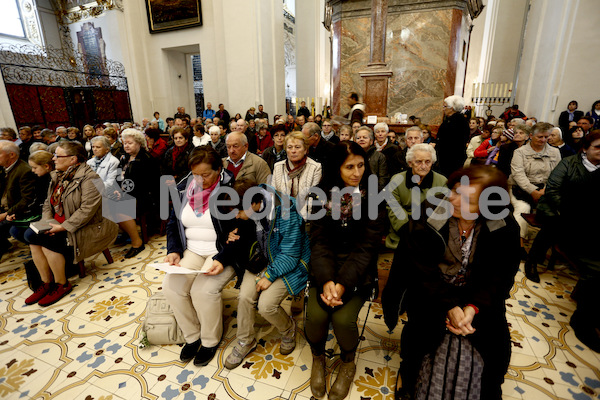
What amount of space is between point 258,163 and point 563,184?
10.7 feet

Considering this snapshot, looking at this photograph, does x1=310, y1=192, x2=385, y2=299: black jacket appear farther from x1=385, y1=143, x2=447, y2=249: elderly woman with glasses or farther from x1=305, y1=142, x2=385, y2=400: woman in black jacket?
x1=385, y1=143, x2=447, y2=249: elderly woman with glasses

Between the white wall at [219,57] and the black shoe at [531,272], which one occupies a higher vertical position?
the white wall at [219,57]

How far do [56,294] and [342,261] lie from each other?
3.09m

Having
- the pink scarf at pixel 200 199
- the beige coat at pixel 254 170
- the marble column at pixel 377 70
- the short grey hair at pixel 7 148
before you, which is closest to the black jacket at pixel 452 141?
the marble column at pixel 377 70

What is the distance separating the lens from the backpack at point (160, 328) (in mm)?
2359

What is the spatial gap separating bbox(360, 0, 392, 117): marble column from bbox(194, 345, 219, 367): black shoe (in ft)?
18.8

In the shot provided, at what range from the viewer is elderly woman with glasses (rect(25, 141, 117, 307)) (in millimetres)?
2984

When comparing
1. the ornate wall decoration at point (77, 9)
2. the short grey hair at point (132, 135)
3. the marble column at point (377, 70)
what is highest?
the ornate wall decoration at point (77, 9)

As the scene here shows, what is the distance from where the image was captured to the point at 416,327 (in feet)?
5.69

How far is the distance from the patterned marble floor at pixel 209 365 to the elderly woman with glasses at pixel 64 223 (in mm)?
233

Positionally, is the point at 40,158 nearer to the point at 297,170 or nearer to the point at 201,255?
the point at 201,255

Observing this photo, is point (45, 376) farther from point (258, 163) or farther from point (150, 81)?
point (150, 81)

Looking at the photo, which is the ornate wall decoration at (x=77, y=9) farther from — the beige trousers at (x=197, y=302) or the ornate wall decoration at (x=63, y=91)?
the beige trousers at (x=197, y=302)

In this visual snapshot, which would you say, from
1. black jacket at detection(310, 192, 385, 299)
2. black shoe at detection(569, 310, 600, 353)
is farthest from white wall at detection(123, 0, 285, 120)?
black shoe at detection(569, 310, 600, 353)
